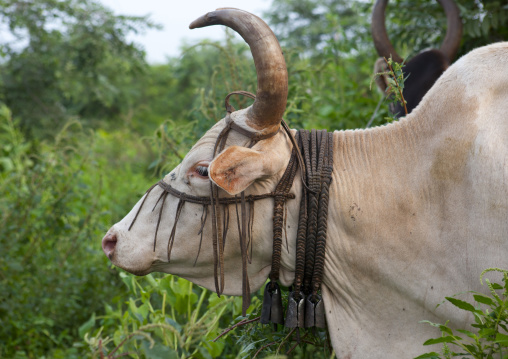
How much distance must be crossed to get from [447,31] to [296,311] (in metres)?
3.11

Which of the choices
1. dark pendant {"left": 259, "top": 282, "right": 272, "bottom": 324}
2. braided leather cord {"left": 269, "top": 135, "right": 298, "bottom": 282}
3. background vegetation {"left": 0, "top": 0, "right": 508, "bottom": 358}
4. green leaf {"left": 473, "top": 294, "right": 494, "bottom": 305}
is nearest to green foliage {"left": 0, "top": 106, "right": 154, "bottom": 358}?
background vegetation {"left": 0, "top": 0, "right": 508, "bottom": 358}

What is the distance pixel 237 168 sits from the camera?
96.7 inches

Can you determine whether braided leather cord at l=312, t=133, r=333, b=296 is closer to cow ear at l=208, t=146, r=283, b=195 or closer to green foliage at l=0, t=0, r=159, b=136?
cow ear at l=208, t=146, r=283, b=195

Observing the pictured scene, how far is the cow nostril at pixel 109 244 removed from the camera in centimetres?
275

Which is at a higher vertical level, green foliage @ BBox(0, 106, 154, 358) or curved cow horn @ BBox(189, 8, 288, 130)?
curved cow horn @ BBox(189, 8, 288, 130)

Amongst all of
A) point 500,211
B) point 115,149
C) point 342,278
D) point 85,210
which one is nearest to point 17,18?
point 85,210

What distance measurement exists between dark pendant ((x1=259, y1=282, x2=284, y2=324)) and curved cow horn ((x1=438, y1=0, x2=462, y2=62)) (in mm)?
2814

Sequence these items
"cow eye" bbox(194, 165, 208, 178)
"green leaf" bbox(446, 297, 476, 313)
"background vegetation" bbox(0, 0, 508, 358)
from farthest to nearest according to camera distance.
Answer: "background vegetation" bbox(0, 0, 508, 358)
"cow eye" bbox(194, 165, 208, 178)
"green leaf" bbox(446, 297, 476, 313)

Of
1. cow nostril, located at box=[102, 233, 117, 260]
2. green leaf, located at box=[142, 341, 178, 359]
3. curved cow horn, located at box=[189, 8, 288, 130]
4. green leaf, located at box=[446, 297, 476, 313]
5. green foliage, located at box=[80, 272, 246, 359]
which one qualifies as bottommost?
green foliage, located at box=[80, 272, 246, 359]

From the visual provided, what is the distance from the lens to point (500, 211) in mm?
2426

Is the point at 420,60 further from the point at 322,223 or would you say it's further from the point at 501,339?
the point at 501,339

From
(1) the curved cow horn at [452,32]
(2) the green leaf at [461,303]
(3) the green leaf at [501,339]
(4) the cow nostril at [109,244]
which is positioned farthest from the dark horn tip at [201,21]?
(1) the curved cow horn at [452,32]

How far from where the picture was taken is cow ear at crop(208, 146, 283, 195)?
242 centimetres

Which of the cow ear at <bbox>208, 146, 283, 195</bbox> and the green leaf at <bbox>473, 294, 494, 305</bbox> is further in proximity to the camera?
the cow ear at <bbox>208, 146, 283, 195</bbox>
